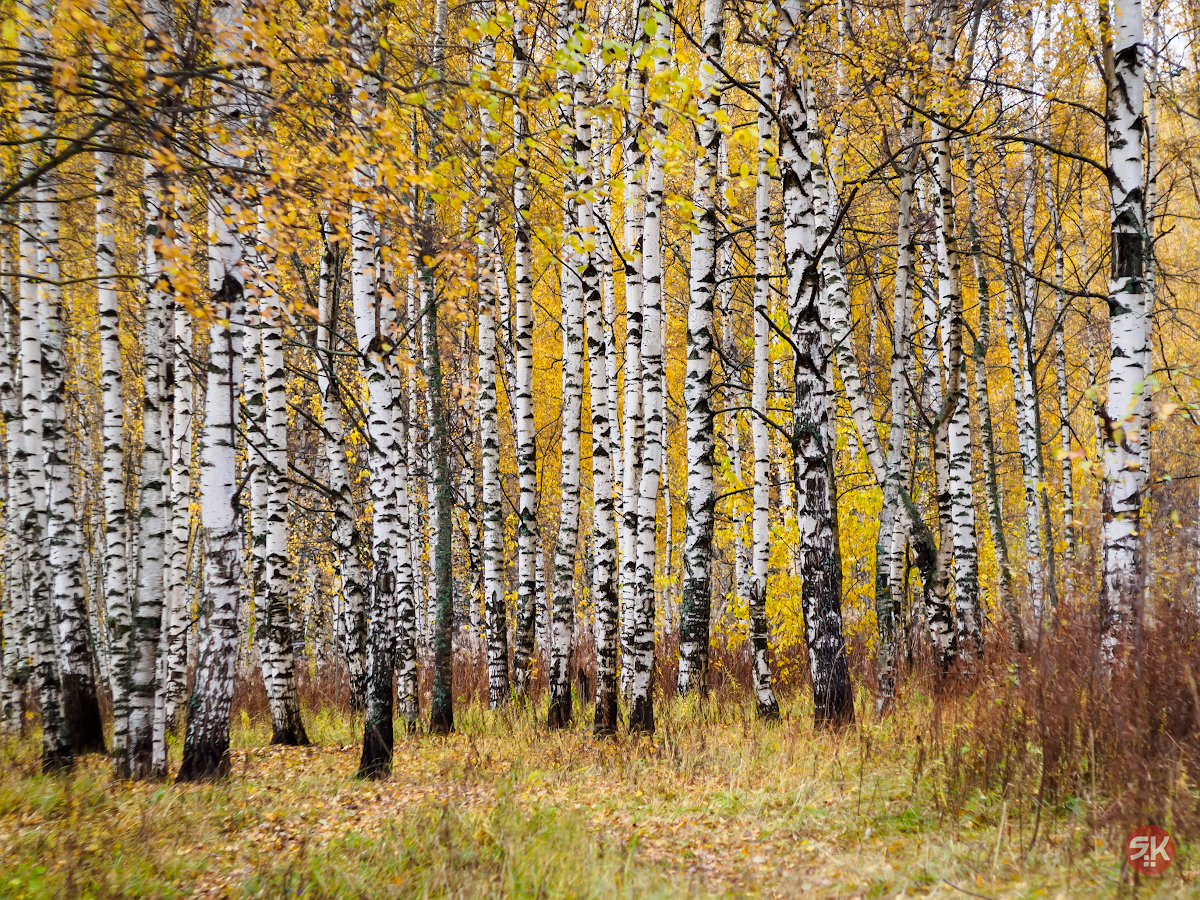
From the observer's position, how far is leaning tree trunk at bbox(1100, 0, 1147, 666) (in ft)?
16.1

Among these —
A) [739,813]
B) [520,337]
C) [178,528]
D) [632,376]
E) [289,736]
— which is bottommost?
[289,736]

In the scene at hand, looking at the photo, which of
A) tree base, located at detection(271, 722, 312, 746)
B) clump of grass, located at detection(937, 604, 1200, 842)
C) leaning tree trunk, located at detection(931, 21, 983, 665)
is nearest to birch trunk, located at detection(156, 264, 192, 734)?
tree base, located at detection(271, 722, 312, 746)

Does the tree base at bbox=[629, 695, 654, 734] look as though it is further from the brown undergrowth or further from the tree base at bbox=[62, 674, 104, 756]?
the tree base at bbox=[62, 674, 104, 756]

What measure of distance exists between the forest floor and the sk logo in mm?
56

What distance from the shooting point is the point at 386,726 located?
6289mm

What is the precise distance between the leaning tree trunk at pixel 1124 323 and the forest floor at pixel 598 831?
1.65m

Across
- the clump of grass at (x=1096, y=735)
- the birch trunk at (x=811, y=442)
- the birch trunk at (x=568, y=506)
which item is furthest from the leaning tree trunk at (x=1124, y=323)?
the birch trunk at (x=568, y=506)

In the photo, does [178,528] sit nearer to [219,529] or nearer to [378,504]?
[219,529]

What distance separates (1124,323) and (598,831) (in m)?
4.89

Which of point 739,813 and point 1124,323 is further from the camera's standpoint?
point 1124,323

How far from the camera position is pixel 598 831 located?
4504mm

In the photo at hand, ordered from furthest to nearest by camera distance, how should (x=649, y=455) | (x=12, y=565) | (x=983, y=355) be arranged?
1. (x=12, y=565)
2. (x=983, y=355)
3. (x=649, y=455)

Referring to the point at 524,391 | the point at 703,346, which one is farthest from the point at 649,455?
the point at 524,391

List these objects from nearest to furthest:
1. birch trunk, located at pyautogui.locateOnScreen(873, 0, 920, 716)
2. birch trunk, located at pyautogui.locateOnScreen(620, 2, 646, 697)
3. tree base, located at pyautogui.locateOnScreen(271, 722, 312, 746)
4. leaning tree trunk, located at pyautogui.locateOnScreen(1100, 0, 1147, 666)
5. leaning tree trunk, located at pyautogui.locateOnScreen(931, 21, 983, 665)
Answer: leaning tree trunk, located at pyautogui.locateOnScreen(1100, 0, 1147, 666), birch trunk, located at pyautogui.locateOnScreen(620, 2, 646, 697), birch trunk, located at pyautogui.locateOnScreen(873, 0, 920, 716), leaning tree trunk, located at pyautogui.locateOnScreen(931, 21, 983, 665), tree base, located at pyautogui.locateOnScreen(271, 722, 312, 746)
